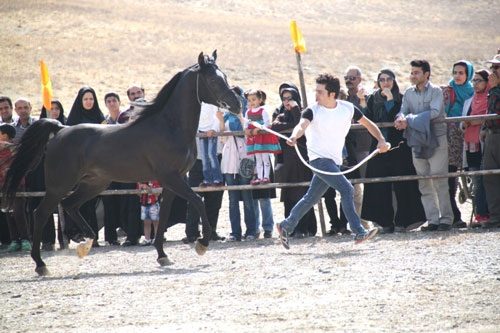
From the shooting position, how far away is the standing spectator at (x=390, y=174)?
11453mm

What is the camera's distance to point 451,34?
74562mm

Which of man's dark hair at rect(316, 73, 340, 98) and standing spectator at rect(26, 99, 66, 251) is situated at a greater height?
man's dark hair at rect(316, 73, 340, 98)

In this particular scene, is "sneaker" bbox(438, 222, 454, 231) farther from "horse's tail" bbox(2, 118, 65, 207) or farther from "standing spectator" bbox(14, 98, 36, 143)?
"standing spectator" bbox(14, 98, 36, 143)

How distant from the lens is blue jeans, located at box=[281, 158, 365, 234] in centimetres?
905

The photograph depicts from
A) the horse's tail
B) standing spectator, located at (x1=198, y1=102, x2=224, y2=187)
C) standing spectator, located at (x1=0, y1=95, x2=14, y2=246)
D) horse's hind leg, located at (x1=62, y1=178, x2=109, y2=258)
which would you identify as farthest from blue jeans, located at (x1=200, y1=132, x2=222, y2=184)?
standing spectator, located at (x1=0, y1=95, x2=14, y2=246)

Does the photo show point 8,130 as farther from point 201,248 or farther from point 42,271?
point 201,248

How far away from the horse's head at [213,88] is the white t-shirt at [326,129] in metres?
1.08

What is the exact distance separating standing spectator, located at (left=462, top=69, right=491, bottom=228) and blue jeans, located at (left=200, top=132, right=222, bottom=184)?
3.47 meters

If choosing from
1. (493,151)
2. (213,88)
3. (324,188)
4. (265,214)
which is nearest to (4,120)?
(265,214)

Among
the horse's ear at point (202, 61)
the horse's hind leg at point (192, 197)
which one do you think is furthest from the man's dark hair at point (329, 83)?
the horse's hind leg at point (192, 197)

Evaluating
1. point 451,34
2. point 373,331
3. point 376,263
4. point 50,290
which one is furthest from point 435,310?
point 451,34

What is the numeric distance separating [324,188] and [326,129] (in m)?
0.68

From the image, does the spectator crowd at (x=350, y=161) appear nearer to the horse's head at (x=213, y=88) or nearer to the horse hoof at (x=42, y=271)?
the horse's head at (x=213, y=88)

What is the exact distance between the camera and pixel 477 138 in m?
11.3
